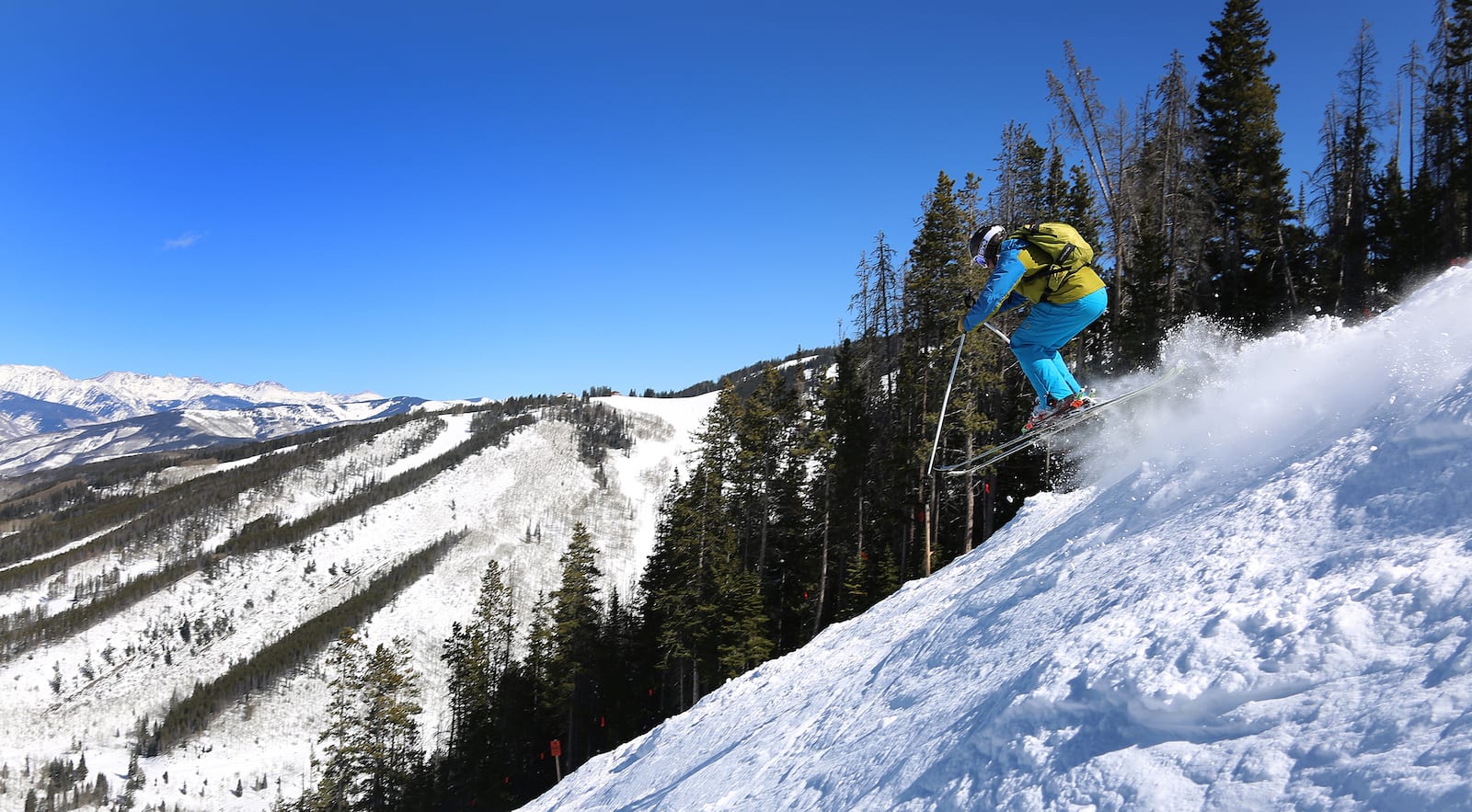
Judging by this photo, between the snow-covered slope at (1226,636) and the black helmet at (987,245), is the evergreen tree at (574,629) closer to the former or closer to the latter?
the snow-covered slope at (1226,636)

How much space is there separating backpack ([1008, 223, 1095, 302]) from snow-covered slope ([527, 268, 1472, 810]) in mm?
1893

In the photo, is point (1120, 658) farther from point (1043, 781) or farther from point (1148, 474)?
point (1148, 474)

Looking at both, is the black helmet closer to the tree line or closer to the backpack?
the backpack

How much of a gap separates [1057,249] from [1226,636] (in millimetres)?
5047

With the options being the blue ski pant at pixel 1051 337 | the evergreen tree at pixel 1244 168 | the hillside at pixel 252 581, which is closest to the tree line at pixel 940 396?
the evergreen tree at pixel 1244 168

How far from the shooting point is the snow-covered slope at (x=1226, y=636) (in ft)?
10.3

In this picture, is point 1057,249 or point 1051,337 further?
point 1051,337

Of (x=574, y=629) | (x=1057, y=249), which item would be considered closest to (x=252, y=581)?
(x=574, y=629)

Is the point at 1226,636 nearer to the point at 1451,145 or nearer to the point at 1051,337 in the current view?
the point at 1051,337

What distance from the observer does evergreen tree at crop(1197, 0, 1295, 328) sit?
26.7m

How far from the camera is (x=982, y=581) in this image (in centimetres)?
870

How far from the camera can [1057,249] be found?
25.8ft

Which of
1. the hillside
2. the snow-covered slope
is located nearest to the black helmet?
the snow-covered slope

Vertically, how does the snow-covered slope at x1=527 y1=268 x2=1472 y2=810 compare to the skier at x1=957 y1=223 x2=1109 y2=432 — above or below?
below
